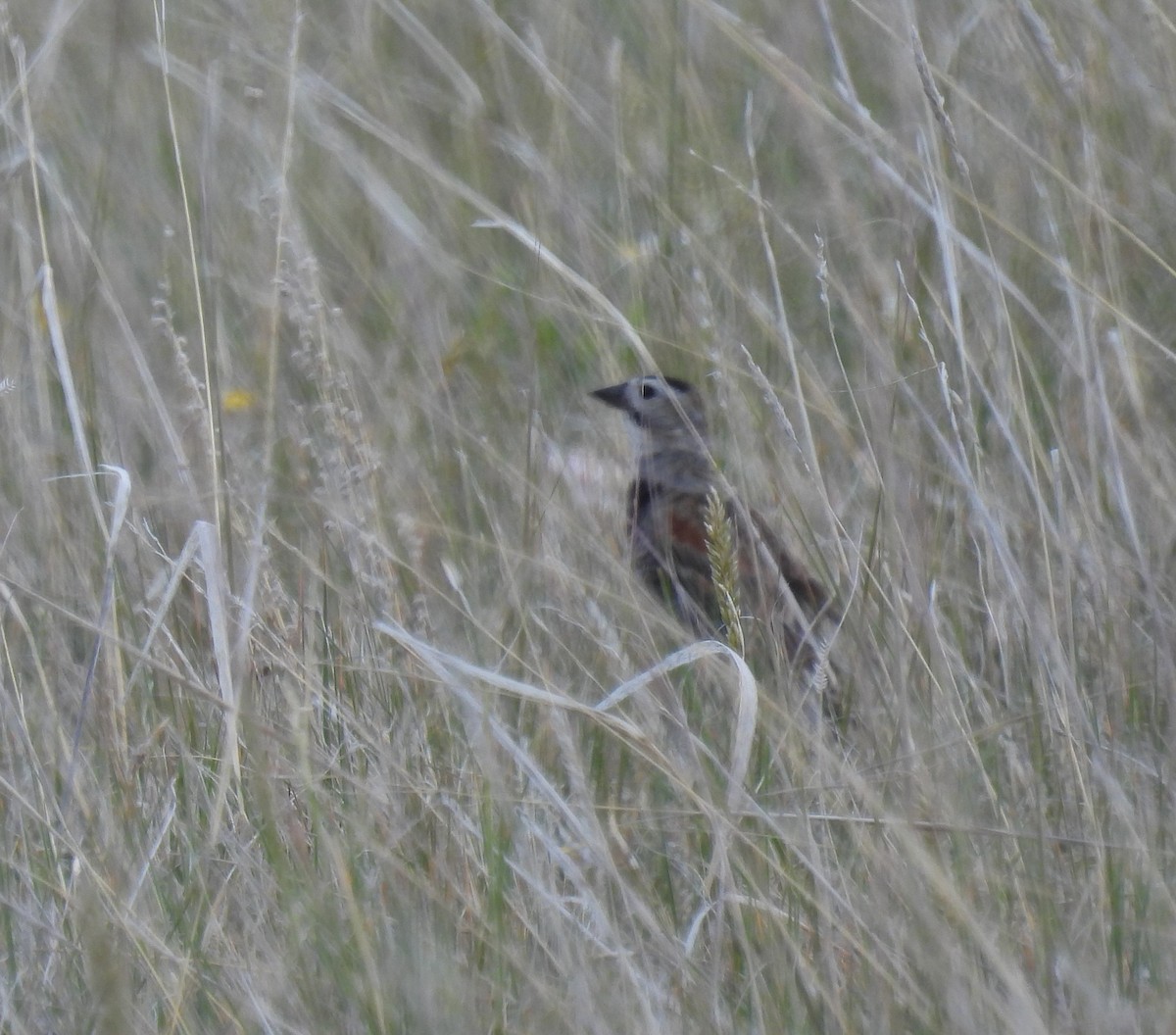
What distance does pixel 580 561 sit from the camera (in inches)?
116

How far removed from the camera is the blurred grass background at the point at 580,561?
1725 millimetres

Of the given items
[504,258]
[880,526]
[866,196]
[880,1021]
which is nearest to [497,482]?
[880,526]

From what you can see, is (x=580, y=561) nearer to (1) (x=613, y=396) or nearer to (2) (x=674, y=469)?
(1) (x=613, y=396)

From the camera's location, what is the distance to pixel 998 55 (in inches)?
154

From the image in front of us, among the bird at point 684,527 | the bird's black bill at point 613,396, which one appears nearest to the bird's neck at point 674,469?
the bird at point 684,527

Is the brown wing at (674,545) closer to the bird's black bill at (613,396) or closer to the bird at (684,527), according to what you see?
the bird at (684,527)

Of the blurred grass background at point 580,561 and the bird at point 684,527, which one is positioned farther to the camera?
the bird at point 684,527

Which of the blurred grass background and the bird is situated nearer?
the blurred grass background

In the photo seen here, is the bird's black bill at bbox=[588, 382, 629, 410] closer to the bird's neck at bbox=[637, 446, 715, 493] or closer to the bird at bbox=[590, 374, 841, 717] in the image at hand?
the bird at bbox=[590, 374, 841, 717]

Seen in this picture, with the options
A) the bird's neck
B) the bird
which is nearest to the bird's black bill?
the bird

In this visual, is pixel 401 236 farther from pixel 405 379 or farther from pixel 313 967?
pixel 313 967

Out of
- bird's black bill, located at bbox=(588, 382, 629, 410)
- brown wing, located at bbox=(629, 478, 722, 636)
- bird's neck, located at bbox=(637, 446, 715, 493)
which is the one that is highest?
bird's black bill, located at bbox=(588, 382, 629, 410)

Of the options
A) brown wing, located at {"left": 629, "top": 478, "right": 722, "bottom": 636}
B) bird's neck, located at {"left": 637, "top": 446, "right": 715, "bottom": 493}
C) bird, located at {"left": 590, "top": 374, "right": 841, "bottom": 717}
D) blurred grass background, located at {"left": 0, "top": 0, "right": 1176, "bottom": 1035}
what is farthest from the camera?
bird's neck, located at {"left": 637, "top": 446, "right": 715, "bottom": 493}

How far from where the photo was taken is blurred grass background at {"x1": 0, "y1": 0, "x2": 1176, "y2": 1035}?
172 cm
